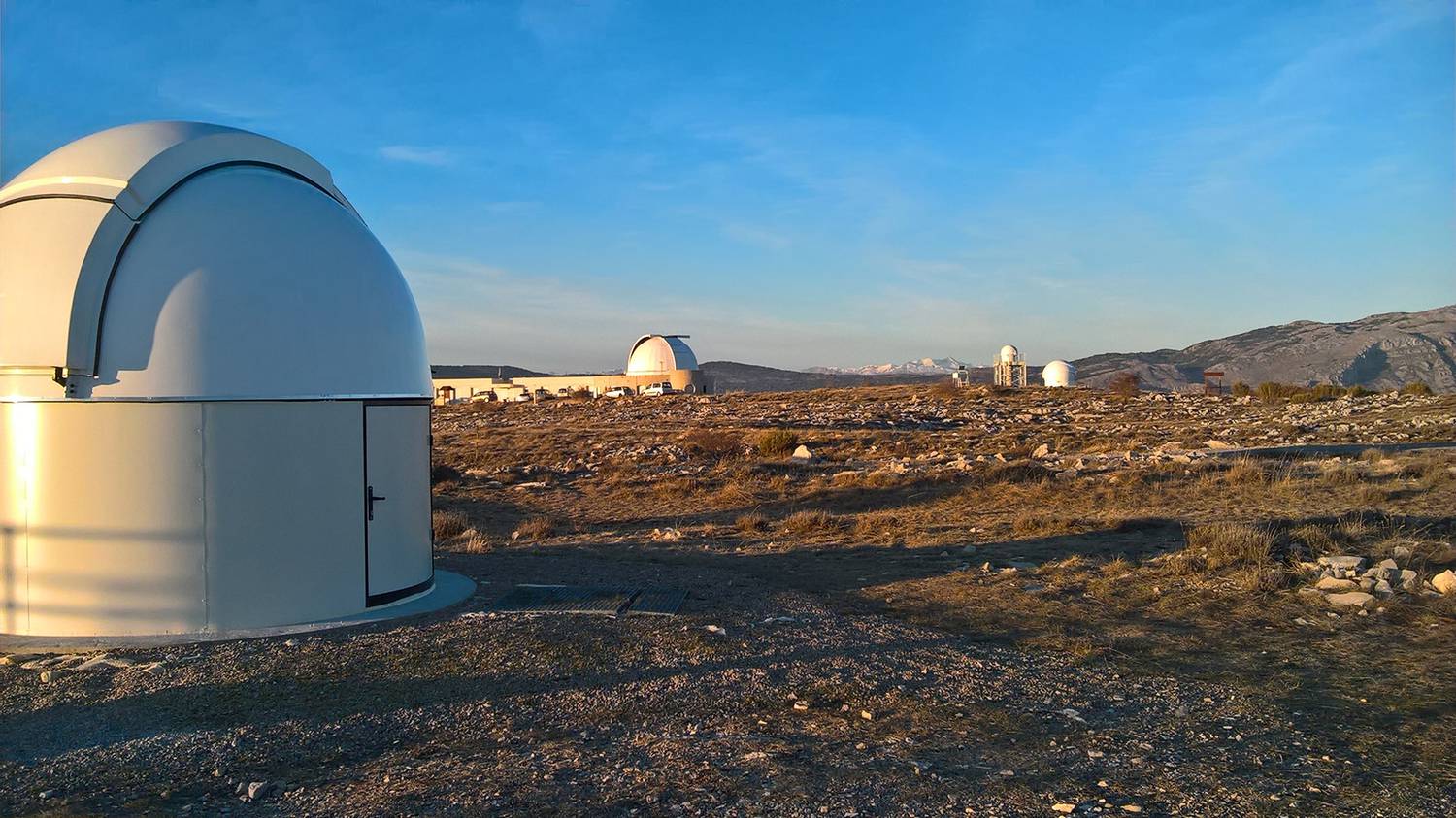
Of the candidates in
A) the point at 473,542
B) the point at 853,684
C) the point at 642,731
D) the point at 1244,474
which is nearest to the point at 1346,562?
the point at 853,684

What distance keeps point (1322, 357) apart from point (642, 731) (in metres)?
105

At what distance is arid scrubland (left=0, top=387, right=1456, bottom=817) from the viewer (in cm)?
448

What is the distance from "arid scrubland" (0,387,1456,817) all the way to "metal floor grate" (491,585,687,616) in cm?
33

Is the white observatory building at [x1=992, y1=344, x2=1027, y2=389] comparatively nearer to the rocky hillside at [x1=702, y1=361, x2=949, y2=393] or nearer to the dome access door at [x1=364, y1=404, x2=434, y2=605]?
the rocky hillside at [x1=702, y1=361, x2=949, y2=393]

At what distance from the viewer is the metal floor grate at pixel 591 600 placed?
8508 mm

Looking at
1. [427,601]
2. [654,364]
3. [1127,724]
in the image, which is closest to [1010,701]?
[1127,724]

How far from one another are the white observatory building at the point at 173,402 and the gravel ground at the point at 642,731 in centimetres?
72

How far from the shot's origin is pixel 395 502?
8.76m

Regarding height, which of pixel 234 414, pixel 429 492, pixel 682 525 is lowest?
pixel 682 525

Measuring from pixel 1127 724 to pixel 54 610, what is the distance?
316 inches

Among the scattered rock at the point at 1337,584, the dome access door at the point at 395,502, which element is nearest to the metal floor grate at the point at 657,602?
the dome access door at the point at 395,502

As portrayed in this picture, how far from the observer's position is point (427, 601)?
8.92 meters

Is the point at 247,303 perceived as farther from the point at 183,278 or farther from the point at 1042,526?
the point at 1042,526

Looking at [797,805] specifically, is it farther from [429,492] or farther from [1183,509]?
[1183,509]
